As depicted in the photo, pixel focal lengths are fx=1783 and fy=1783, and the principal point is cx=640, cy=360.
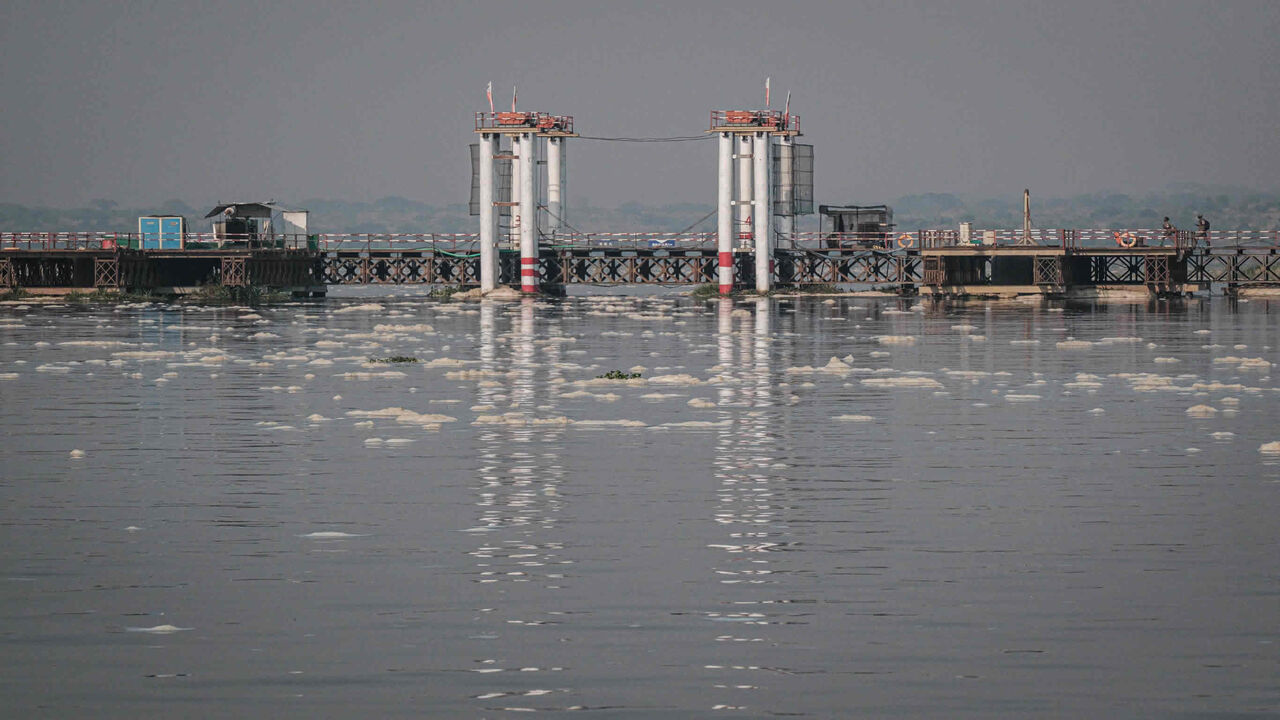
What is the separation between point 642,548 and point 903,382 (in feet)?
68.1

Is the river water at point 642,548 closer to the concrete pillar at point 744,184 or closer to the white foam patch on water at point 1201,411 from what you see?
the white foam patch on water at point 1201,411

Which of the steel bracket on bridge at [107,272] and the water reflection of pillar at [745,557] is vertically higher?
the steel bracket on bridge at [107,272]

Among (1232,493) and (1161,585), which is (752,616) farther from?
(1232,493)

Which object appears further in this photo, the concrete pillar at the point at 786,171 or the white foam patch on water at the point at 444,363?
the concrete pillar at the point at 786,171

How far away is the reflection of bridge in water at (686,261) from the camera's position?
104000mm

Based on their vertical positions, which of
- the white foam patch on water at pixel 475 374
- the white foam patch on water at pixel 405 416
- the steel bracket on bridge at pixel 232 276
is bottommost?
the white foam patch on water at pixel 405 416

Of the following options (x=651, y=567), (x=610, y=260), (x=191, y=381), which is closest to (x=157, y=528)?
(x=651, y=567)

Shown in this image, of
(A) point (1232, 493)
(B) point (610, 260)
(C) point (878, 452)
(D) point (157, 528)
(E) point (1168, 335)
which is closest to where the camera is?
(D) point (157, 528)

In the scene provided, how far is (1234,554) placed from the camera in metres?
15.7

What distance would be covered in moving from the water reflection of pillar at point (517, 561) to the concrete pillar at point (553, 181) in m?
91.2

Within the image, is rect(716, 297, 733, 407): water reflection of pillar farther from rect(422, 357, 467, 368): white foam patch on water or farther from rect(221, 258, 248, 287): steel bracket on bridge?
rect(221, 258, 248, 287): steel bracket on bridge

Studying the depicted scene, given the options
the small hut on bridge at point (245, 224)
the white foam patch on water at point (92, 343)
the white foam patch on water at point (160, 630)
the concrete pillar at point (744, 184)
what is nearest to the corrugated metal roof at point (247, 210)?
the small hut on bridge at point (245, 224)

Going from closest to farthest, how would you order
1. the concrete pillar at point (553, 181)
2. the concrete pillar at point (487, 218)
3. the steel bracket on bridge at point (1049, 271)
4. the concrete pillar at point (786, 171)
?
the steel bracket on bridge at point (1049, 271) < the concrete pillar at point (487, 218) < the concrete pillar at point (786, 171) < the concrete pillar at point (553, 181)

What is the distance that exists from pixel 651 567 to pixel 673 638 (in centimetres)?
266
